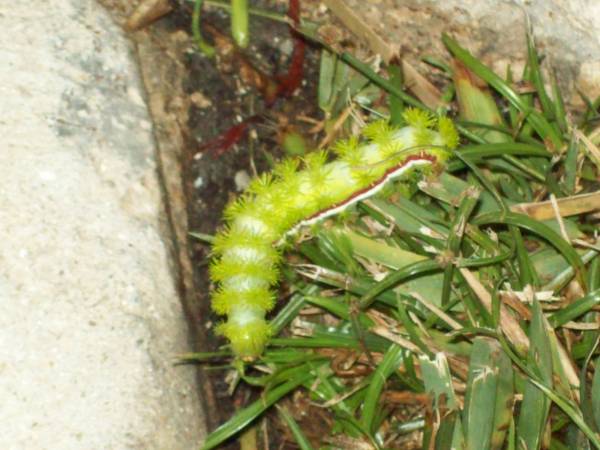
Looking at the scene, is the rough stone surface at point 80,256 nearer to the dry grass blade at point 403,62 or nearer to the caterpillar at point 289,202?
the caterpillar at point 289,202

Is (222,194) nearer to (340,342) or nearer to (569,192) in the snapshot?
(340,342)

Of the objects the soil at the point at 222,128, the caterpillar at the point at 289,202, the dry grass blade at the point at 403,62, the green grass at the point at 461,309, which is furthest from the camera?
the dry grass blade at the point at 403,62

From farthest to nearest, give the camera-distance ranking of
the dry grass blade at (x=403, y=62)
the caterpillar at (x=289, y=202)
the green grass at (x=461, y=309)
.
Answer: the dry grass blade at (x=403, y=62), the caterpillar at (x=289, y=202), the green grass at (x=461, y=309)

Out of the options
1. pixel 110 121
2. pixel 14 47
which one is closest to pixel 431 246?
pixel 110 121

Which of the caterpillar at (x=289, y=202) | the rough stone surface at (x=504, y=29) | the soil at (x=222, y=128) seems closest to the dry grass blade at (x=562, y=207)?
the caterpillar at (x=289, y=202)

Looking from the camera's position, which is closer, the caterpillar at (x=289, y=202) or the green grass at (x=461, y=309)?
the green grass at (x=461, y=309)

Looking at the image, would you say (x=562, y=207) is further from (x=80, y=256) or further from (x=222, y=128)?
(x=80, y=256)

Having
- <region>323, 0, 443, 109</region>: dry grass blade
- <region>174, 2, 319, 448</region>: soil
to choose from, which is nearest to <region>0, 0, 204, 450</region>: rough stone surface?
<region>174, 2, 319, 448</region>: soil
